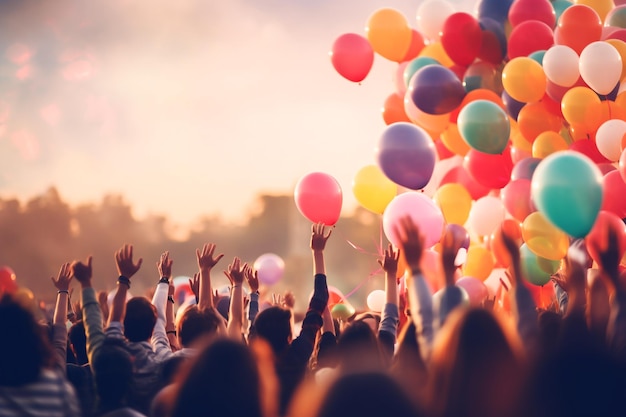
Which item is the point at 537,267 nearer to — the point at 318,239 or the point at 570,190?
the point at 570,190

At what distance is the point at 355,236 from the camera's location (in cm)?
2139

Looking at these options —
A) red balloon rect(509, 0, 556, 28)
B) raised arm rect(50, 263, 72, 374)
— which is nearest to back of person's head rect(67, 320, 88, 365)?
raised arm rect(50, 263, 72, 374)

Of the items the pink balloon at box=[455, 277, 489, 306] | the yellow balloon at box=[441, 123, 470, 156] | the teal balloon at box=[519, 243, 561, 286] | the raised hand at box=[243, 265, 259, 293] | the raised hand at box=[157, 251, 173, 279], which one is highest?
the yellow balloon at box=[441, 123, 470, 156]

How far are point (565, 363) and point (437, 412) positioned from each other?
40 centimetres

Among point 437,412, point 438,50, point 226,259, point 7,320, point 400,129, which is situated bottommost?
point 226,259

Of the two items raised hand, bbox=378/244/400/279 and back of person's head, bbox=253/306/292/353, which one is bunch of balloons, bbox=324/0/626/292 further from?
back of person's head, bbox=253/306/292/353

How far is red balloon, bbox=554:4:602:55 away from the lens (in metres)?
5.96

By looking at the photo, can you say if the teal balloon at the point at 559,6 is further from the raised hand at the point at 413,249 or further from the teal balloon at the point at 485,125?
the raised hand at the point at 413,249

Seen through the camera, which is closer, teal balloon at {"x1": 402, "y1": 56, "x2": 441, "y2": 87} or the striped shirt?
the striped shirt

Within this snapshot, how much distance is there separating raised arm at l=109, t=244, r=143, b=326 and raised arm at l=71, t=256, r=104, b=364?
100mm

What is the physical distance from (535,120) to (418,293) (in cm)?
430

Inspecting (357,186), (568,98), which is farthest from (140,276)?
(568,98)

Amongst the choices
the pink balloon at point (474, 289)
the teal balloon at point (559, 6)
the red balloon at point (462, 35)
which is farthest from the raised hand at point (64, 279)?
the teal balloon at point (559, 6)

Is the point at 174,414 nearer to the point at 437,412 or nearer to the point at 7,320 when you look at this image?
the point at 437,412
